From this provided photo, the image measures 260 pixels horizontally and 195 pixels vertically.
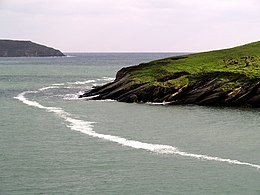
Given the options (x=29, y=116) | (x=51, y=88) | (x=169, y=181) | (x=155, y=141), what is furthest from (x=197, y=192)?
(x=51, y=88)

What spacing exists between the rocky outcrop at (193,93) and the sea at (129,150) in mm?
7597

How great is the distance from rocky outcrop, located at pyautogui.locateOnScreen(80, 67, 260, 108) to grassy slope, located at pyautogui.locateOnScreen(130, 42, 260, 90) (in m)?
1.58

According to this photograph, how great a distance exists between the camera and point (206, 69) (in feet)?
438

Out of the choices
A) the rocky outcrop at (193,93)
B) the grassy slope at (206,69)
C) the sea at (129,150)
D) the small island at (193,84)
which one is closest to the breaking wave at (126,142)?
the sea at (129,150)

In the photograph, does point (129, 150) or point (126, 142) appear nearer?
point (129, 150)

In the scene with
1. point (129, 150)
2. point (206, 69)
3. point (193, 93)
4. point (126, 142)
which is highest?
point (206, 69)

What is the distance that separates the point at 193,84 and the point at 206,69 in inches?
555

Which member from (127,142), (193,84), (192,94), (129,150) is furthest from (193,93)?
(129,150)

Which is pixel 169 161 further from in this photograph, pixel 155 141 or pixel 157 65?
pixel 157 65

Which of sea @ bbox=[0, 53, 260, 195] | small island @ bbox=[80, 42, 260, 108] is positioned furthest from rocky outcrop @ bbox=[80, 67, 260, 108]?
sea @ bbox=[0, 53, 260, 195]

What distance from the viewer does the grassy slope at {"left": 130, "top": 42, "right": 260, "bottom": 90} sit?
123 meters

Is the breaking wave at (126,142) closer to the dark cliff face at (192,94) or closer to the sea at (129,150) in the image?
the sea at (129,150)

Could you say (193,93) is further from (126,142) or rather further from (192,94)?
(126,142)

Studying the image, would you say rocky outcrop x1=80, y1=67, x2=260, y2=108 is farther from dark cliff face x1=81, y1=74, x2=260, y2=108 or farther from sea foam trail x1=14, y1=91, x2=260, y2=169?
sea foam trail x1=14, y1=91, x2=260, y2=169
